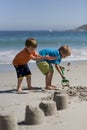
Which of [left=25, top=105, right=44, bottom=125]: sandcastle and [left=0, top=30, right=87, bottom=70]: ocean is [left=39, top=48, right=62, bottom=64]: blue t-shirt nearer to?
[left=25, top=105, right=44, bottom=125]: sandcastle

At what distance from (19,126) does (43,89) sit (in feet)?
8.96

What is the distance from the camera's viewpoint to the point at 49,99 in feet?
21.9

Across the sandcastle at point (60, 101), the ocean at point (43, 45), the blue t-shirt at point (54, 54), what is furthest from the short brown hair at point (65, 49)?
the ocean at point (43, 45)

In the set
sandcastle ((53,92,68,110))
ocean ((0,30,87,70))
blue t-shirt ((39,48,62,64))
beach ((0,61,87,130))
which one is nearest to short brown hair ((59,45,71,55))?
blue t-shirt ((39,48,62,64))

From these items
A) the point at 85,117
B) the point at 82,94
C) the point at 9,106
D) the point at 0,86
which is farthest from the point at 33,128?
the point at 0,86

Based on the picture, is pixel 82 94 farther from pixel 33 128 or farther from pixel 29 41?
pixel 33 128

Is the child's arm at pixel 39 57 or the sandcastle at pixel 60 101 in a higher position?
the child's arm at pixel 39 57

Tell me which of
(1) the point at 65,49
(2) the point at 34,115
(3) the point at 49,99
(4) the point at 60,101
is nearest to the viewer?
(2) the point at 34,115

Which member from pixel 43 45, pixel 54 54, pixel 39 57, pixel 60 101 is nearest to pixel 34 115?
pixel 60 101

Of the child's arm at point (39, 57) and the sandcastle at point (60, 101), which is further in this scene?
the child's arm at point (39, 57)

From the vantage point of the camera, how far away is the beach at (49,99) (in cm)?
530

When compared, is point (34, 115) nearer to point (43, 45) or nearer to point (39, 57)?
point (39, 57)

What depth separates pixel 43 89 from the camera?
7.92 meters

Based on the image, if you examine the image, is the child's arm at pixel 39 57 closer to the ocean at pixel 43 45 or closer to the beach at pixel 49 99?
the beach at pixel 49 99
